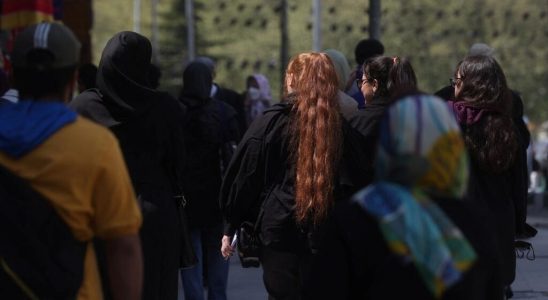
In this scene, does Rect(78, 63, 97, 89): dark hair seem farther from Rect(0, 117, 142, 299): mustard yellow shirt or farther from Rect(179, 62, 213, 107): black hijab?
Rect(0, 117, 142, 299): mustard yellow shirt

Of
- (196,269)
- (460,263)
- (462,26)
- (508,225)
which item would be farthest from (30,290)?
(462,26)

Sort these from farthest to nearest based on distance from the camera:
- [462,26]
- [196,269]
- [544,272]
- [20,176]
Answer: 1. [462,26]
2. [544,272]
3. [196,269]
4. [20,176]

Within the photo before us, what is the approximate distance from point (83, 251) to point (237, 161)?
2.45m

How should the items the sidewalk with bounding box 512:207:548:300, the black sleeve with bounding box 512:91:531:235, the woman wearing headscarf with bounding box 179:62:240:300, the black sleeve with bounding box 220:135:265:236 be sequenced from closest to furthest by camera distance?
the black sleeve with bounding box 220:135:265:236 → the black sleeve with bounding box 512:91:531:235 → the woman wearing headscarf with bounding box 179:62:240:300 → the sidewalk with bounding box 512:207:548:300

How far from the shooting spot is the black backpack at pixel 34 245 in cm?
385

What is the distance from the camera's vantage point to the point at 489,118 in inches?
250

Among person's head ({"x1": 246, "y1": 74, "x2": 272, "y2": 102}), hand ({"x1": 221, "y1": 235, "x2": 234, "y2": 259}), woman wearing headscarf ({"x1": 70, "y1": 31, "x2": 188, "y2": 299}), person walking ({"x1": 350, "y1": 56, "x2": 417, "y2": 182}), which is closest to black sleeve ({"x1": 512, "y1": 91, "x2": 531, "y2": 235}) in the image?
person walking ({"x1": 350, "y1": 56, "x2": 417, "y2": 182})

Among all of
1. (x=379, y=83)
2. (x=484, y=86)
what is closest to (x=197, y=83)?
(x=379, y=83)

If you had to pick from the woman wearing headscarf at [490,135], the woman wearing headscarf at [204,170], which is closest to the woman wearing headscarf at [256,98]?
the woman wearing headscarf at [204,170]

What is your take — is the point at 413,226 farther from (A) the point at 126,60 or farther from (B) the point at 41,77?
(A) the point at 126,60

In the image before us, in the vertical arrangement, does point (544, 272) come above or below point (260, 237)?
below

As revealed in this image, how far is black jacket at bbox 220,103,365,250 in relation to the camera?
615cm

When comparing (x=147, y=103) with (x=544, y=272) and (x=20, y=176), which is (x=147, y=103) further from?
(x=544, y=272)

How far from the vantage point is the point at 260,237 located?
6273 mm
